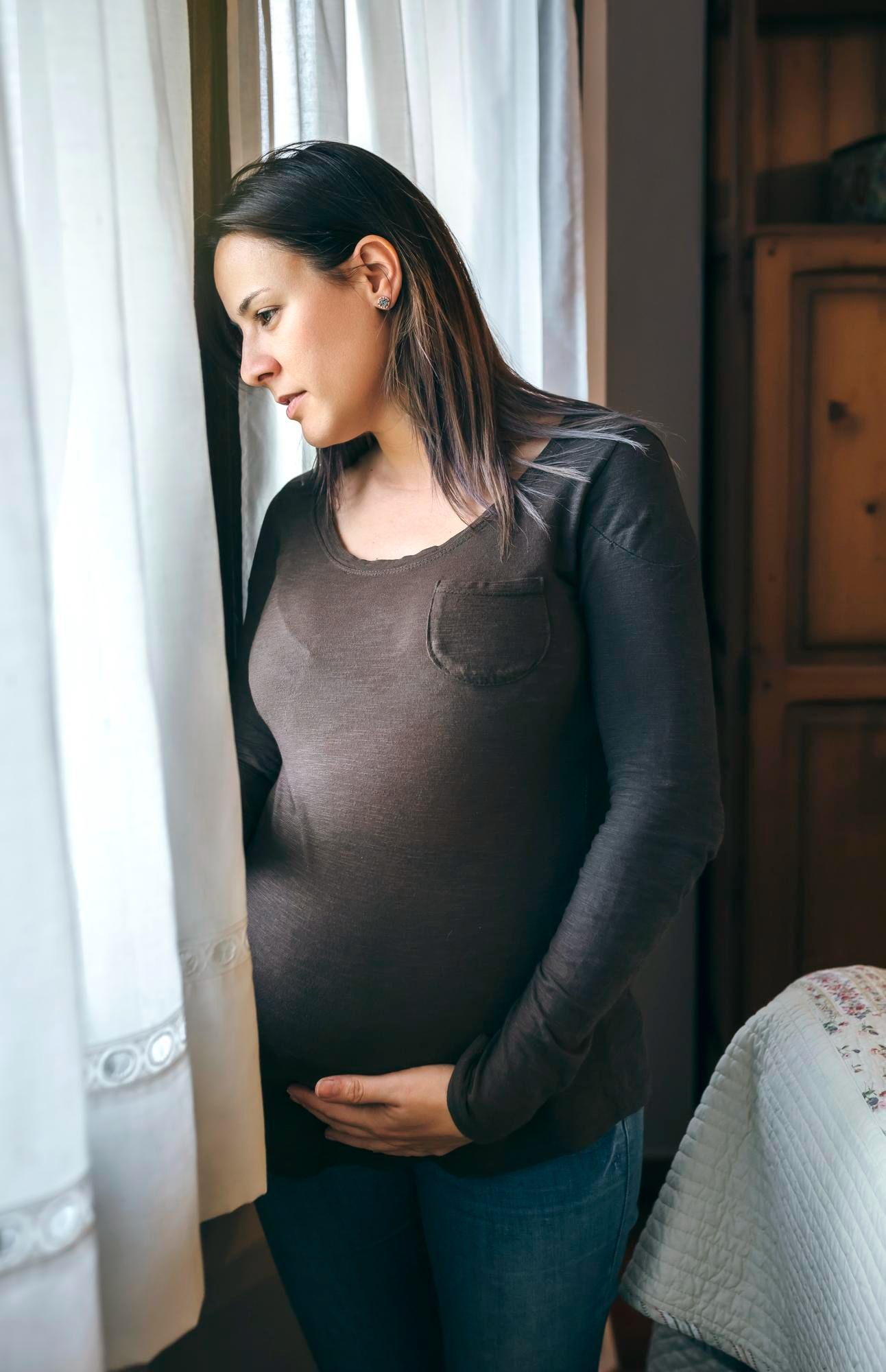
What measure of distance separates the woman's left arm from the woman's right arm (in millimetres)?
320

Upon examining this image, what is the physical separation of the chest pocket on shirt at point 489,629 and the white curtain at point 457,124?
0.37 meters

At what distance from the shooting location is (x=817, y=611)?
2020 mm

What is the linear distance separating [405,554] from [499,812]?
0.77ft

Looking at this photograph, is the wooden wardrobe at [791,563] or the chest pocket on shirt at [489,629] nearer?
the chest pocket on shirt at [489,629]

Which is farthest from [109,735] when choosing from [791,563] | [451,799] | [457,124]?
[791,563]

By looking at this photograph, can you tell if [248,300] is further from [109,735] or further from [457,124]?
[457,124]

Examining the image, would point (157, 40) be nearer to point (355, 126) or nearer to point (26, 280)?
point (26, 280)

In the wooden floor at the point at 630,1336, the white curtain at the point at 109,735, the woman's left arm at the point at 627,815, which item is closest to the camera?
the white curtain at the point at 109,735

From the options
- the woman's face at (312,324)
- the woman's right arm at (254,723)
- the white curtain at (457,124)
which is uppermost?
the white curtain at (457,124)

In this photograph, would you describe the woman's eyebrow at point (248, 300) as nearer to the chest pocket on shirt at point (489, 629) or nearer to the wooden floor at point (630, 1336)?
the chest pocket on shirt at point (489, 629)

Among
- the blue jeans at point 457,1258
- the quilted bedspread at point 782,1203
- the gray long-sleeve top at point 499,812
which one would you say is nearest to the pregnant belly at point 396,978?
the gray long-sleeve top at point 499,812

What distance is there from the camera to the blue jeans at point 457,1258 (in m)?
0.92

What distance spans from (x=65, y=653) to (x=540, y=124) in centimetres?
138

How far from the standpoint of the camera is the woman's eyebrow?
3.01 feet
